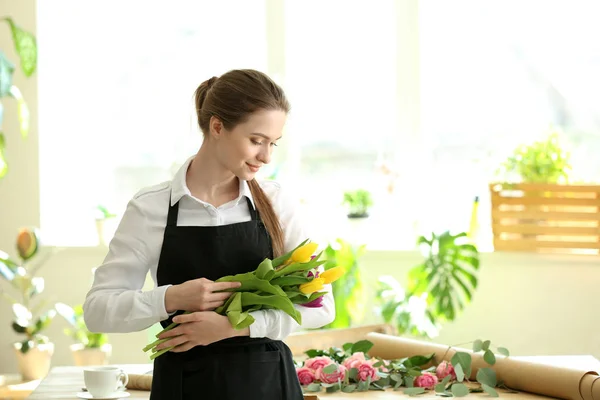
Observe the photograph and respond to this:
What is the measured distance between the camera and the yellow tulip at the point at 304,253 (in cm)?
170

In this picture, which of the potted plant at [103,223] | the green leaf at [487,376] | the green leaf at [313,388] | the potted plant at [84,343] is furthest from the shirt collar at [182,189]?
the potted plant at [103,223]

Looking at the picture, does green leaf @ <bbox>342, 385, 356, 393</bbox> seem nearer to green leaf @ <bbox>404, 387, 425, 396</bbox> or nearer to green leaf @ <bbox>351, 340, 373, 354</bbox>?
green leaf @ <bbox>404, 387, 425, 396</bbox>

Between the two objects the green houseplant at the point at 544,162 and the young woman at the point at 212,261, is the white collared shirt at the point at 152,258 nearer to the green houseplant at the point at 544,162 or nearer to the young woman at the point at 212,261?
the young woman at the point at 212,261

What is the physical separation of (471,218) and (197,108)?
3001 mm

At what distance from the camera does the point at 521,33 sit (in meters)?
4.91

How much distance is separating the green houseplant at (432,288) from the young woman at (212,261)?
264 cm

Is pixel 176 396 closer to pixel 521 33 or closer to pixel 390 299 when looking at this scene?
pixel 390 299

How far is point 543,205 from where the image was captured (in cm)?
445

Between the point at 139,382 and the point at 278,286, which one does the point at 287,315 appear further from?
the point at 139,382

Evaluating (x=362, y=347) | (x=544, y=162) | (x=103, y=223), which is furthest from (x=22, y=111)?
(x=362, y=347)

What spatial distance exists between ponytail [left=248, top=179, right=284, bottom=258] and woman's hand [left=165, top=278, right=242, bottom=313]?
0.15 m

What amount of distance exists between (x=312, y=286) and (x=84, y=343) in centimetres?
326

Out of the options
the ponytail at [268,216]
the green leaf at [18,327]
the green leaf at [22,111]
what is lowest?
the green leaf at [18,327]

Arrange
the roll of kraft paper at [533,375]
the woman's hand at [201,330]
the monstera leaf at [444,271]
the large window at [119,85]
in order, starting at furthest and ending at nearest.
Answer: the large window at [119,85] < the monstera leaf at [444,271] < the roll of kraft paper at [533,375] < the woman's hand at [201,330]
